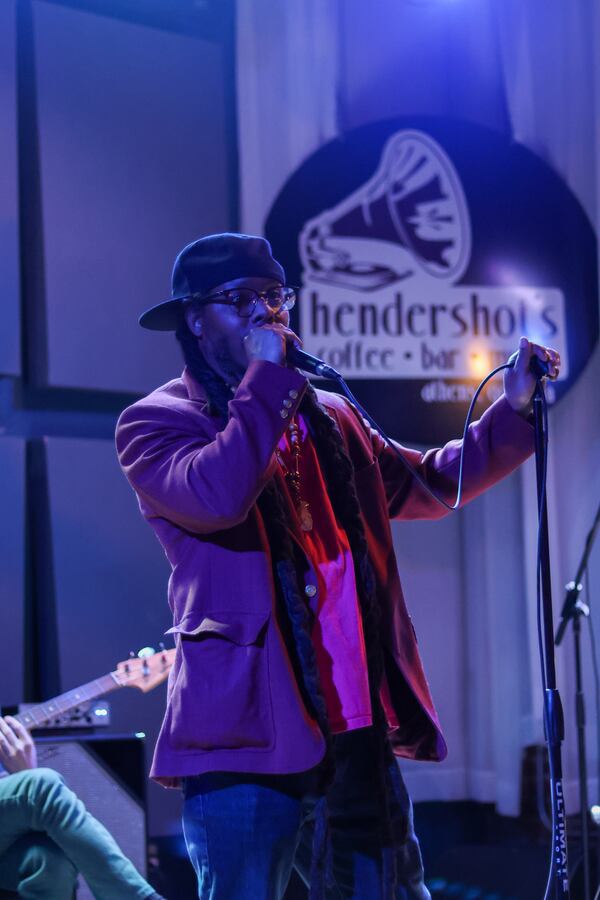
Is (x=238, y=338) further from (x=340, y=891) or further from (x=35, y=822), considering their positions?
(x=35, y=822)

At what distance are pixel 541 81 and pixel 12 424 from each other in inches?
104

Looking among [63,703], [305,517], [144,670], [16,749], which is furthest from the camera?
[144,670]

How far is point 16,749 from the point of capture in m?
3.29

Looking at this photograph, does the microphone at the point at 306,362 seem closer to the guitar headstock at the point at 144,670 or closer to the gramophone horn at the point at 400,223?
the guitar headstock at the point at 144,670

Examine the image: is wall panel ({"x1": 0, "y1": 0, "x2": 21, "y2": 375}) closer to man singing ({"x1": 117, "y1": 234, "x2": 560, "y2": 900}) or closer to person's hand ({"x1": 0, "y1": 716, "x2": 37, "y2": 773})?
person's hand ({"x1": 0, "y1": 716, "x2": 37, "y2": 773})

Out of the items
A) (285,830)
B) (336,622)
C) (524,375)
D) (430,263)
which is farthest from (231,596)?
(430,263)

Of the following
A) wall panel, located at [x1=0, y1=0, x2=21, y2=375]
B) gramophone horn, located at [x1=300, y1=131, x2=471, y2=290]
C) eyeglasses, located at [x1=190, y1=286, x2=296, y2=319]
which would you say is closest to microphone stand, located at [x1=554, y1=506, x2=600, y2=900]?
gramophone horn, located at [x1=300, y1=131, x2=471, y2=290]

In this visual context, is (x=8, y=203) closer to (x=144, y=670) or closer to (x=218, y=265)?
(x=144, y=670)

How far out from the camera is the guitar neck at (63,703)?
11.5ft

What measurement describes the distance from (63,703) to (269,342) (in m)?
2.26

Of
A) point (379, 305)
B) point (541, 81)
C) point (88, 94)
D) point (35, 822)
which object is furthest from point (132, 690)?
point (541, 81)

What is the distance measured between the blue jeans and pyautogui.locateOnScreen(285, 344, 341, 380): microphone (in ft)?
1.78

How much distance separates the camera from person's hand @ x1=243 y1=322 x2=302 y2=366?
1.65 meters

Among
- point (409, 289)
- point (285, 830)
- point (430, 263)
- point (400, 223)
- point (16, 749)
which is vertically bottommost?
point (16, 749)
